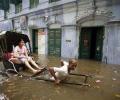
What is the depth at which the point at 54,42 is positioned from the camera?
1727 cm

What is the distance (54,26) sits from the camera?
17.2 m

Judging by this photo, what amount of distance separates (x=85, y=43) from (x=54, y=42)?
3.13 metres

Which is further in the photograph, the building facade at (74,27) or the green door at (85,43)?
the green door at (85,43)

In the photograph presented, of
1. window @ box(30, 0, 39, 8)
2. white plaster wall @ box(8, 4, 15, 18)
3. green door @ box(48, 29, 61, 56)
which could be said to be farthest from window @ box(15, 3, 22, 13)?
green door @ box(48, 29, 61, 56)

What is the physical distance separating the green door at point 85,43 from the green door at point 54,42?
7.58 ft

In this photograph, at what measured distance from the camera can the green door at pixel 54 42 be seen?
16852 mm

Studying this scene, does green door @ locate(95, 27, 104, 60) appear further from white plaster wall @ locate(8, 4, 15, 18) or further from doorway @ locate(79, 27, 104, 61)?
white plaster wall @ locate(8, 4, 15, 18)

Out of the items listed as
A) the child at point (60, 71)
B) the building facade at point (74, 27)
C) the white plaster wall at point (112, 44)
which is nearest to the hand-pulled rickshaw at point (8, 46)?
the child at point (60, 71)

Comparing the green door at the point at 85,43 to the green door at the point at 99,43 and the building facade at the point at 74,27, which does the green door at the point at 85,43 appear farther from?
the green door at the point at 99,43

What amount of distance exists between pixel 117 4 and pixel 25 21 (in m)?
11.6

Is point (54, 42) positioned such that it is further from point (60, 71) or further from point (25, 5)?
point (60, 71)

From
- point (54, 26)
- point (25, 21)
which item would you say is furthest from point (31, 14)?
point (54, 26)

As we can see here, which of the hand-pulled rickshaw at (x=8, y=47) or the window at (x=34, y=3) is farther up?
the window at (x=34, y=3)

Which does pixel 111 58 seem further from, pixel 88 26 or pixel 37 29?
pixel 37 29
